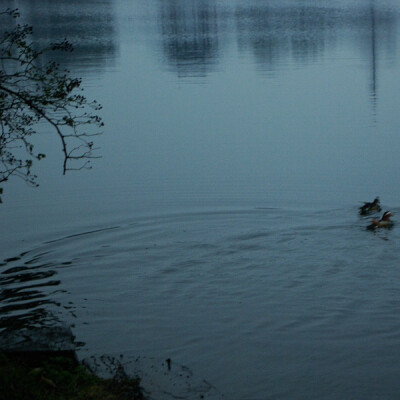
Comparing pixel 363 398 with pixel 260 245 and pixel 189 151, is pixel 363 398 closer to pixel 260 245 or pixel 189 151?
pixel 260 245

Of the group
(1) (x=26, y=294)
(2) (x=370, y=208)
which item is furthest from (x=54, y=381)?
(2) (x=370, y=208)

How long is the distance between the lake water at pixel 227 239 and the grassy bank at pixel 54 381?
59 cm

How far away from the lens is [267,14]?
215 ft

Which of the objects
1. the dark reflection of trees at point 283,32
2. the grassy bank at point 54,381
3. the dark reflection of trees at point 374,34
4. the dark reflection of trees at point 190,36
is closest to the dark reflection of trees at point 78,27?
the dark reflection of trees at point 190,36

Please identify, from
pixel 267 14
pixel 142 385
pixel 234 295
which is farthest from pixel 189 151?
pixel 267 14

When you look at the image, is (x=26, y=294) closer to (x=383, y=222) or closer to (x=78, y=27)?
(x=383, y=222)

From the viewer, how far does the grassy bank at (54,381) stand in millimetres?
6930

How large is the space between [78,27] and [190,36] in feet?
30.3

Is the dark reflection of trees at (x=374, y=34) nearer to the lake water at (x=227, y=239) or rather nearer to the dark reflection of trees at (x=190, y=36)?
the lake water at (x=227, y=239)

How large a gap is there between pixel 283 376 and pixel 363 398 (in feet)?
3.13

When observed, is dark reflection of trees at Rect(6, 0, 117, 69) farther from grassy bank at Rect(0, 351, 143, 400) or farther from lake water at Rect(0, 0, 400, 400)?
grassy bank at Rect(0, 351, 143, 400)

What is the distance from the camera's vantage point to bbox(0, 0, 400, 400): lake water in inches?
367

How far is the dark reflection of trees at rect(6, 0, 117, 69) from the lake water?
864 cm

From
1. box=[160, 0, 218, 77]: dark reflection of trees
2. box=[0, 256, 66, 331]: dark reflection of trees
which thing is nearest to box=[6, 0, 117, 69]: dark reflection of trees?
box=[160, 0, 218, 77]: dark reflection of trees
